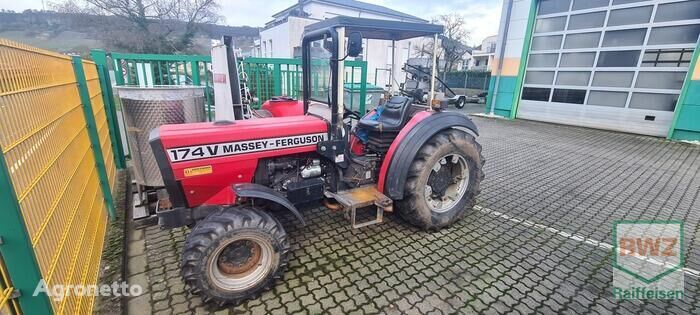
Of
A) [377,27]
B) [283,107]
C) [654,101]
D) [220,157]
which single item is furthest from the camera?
[654,101]

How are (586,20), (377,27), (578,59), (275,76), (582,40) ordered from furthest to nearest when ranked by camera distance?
(578,59)
(582,40)
(586,20)
(275,76)
(377,27)

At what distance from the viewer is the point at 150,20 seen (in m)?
19.8

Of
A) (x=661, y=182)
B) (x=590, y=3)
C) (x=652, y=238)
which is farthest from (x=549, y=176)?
(x=590, y=3)

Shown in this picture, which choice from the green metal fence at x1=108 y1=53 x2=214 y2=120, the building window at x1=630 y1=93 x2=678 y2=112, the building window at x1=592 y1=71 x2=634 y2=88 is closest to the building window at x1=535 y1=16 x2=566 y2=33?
the building window at x1=592 y1=71 x2=634 y2=88

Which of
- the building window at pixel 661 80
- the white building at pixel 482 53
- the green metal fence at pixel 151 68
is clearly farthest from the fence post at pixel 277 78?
the white building at pixel 482 53

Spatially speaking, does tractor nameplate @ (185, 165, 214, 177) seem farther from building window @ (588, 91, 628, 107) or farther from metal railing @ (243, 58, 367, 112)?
building window @ (588, 91, 628, 107)

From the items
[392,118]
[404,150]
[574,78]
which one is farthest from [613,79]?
[404,150]

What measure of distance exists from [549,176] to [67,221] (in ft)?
18.1

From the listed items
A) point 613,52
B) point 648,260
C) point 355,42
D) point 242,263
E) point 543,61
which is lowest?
point 648,260

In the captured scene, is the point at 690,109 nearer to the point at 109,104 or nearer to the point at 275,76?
the point at 275,76

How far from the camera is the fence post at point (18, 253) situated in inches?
46.6

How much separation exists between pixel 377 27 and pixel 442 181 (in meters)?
1.56

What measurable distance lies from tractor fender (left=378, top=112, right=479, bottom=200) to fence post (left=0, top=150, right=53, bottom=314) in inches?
86.8

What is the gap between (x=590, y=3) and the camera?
8258 mm
